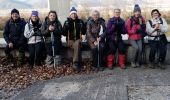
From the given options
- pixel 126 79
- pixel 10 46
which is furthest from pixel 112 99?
pixel 10 46

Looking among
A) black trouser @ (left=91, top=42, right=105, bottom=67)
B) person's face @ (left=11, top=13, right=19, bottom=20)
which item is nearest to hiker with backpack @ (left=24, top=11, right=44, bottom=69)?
person's face @ (left=11, top=13, right=19, bottom=20)

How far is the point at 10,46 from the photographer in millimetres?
9820

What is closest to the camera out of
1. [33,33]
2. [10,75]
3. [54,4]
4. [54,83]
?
[54,83]

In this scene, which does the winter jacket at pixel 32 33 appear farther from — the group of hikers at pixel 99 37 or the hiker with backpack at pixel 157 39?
the hiker with backpack at pixel 157 39

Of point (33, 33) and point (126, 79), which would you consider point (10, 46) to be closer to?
point (33, 33)

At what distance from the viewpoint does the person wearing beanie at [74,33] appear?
9.52 meters

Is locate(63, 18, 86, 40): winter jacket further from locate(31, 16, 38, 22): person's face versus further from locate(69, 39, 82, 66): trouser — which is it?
locate(31, 16, 38, 22): person's face

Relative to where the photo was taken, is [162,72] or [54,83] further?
[162,72]

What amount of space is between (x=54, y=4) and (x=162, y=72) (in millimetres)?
3353

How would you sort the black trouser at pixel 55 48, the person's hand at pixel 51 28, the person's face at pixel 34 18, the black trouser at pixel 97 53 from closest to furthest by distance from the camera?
the black trouser at pixel 97 53
the person's hand at pixel 51 28
the black trouser at pixel 55 48
the person's face at pixel 34 18

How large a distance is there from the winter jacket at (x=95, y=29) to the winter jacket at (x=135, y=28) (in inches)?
23.6

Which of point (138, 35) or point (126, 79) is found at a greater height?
point (138, 35)

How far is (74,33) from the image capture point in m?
9.66

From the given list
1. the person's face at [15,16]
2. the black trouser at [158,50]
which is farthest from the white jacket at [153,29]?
the person's face at [15,16]
